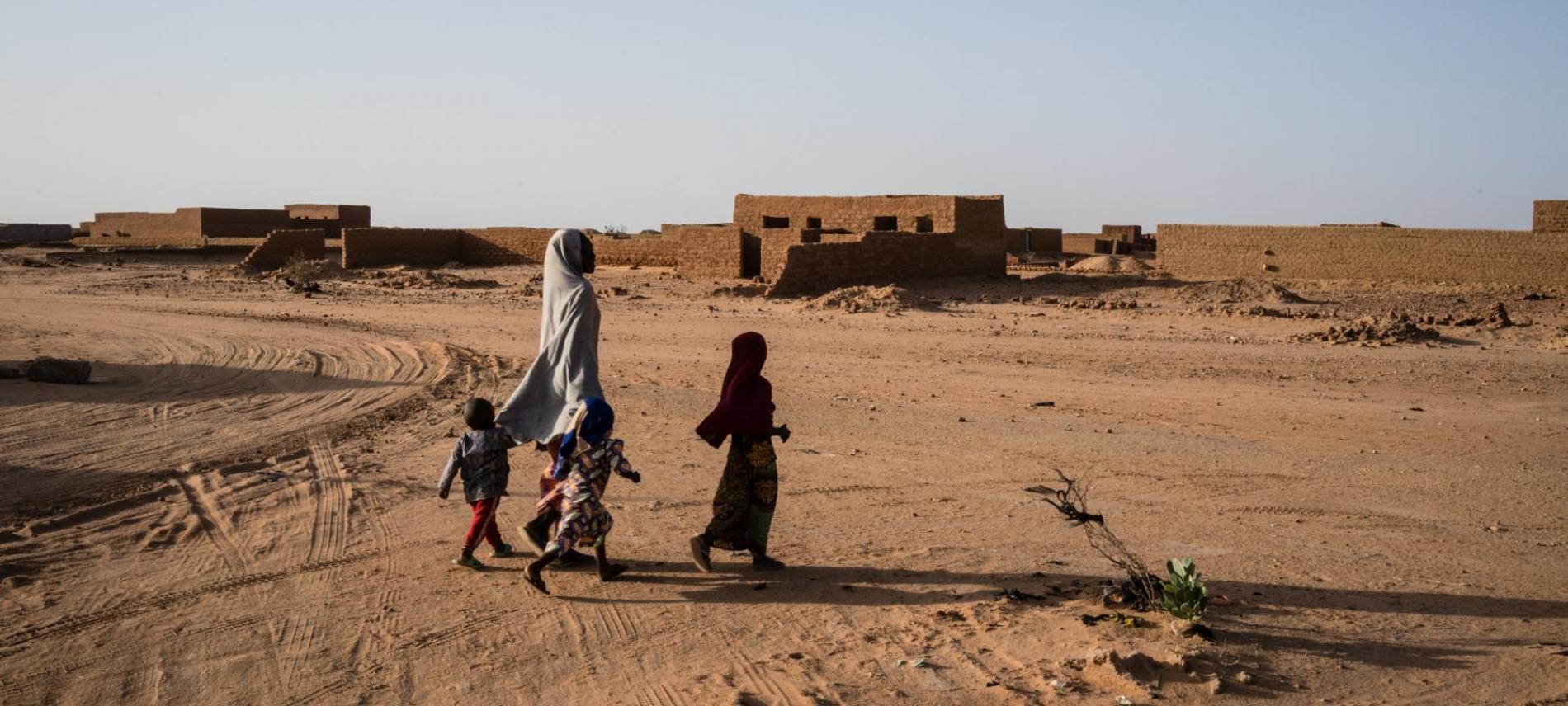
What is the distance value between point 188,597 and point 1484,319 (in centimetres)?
1678

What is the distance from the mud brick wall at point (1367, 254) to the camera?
22969mm

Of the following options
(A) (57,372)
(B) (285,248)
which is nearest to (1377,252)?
(A) (57,372)

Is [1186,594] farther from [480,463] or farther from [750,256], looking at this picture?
Result: [750,256]

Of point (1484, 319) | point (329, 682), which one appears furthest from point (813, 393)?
point (1484, 319)

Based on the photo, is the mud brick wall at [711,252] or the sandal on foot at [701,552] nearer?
the sandal on foot at [701,552]

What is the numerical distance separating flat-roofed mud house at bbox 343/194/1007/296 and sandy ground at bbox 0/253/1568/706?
7798mm

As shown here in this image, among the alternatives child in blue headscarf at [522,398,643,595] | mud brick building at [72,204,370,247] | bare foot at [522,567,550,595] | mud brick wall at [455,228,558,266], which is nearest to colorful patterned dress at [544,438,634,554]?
child in blue headscarf at [522,398,643,595]

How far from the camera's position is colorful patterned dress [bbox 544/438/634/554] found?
5.78 metres

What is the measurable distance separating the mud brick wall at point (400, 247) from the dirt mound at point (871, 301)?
13446mm

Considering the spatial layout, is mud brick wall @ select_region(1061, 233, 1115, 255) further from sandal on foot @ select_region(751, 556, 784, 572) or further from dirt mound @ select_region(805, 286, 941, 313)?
sandal on foot @ select_region(751, 556, 784, 572)

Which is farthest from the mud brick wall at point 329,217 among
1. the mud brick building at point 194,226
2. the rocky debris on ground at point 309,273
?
the rocky debris on ground at point 309,273

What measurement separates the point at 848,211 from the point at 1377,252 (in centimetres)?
1016

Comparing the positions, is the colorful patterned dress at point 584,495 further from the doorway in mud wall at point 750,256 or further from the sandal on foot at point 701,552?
the doorway in mud wall at point 750,256

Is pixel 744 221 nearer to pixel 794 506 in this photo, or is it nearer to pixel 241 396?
pixel 241 396
